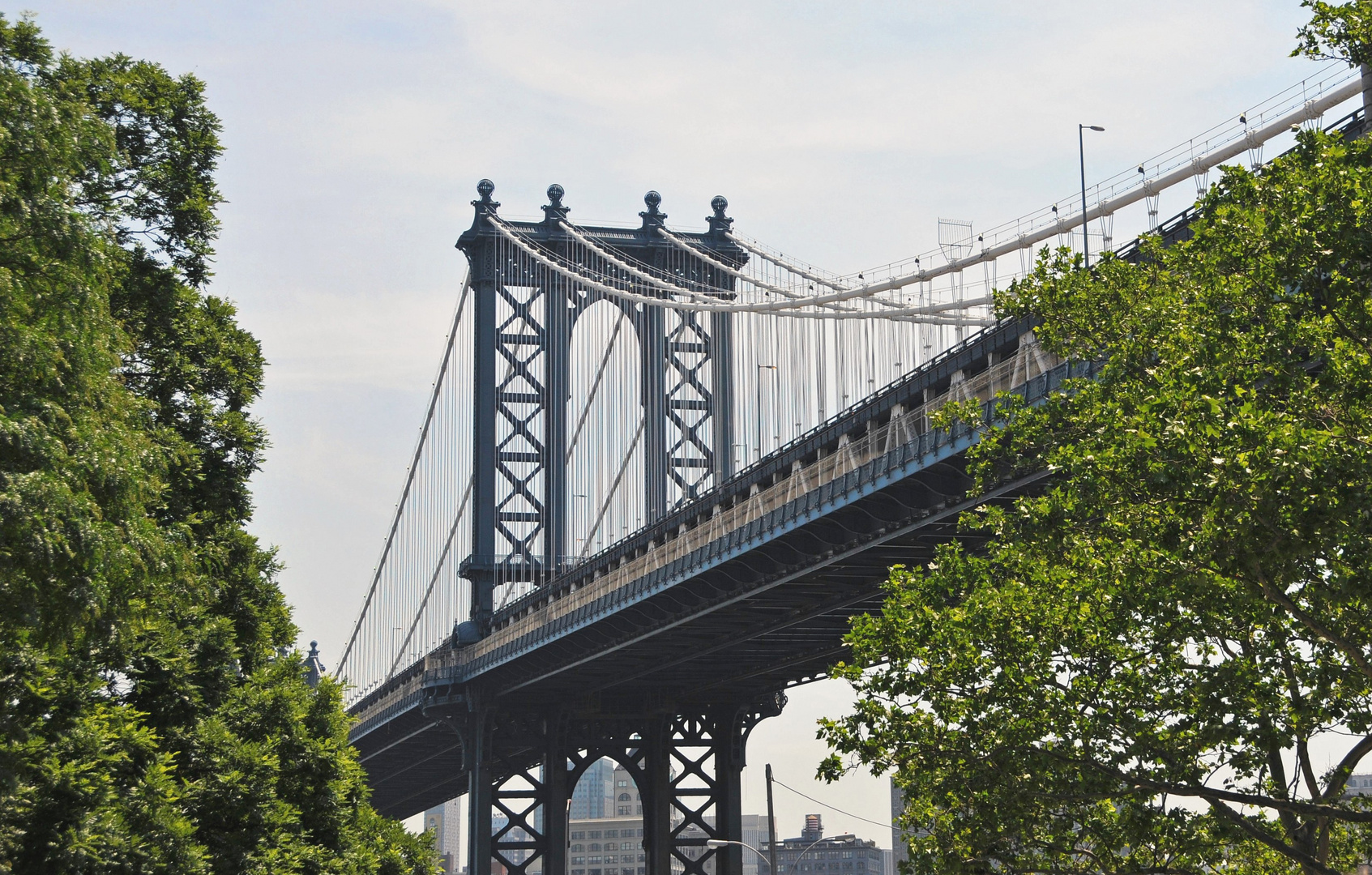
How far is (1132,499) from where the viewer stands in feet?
66.1

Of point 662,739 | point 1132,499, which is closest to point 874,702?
point 1132,499

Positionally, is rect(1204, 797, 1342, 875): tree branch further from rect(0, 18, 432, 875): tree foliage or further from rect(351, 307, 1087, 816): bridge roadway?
rect(0, 18, 432, 875): tree foliage

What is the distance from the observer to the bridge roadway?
38656 mm

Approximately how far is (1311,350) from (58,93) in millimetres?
14738

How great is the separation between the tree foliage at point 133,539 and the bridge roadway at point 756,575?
235 inches

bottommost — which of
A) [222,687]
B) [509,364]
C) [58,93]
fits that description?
[222,687]

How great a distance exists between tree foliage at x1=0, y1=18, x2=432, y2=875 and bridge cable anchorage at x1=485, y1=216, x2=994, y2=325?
21.8 m

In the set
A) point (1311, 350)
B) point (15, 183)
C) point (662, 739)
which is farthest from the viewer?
point (662, 739)

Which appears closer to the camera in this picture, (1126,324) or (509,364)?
(1126,324)

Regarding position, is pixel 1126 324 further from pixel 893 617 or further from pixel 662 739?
pixel 662 739

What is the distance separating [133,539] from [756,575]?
32.8m

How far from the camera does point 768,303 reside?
2525 inches

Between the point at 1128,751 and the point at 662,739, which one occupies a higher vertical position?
the point at 662,739

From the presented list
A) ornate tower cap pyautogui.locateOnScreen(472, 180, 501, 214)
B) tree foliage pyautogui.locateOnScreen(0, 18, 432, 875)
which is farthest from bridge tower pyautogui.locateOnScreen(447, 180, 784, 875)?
tree foliage pyautogui.locateOnScreen(0, 18, 432, 875)
